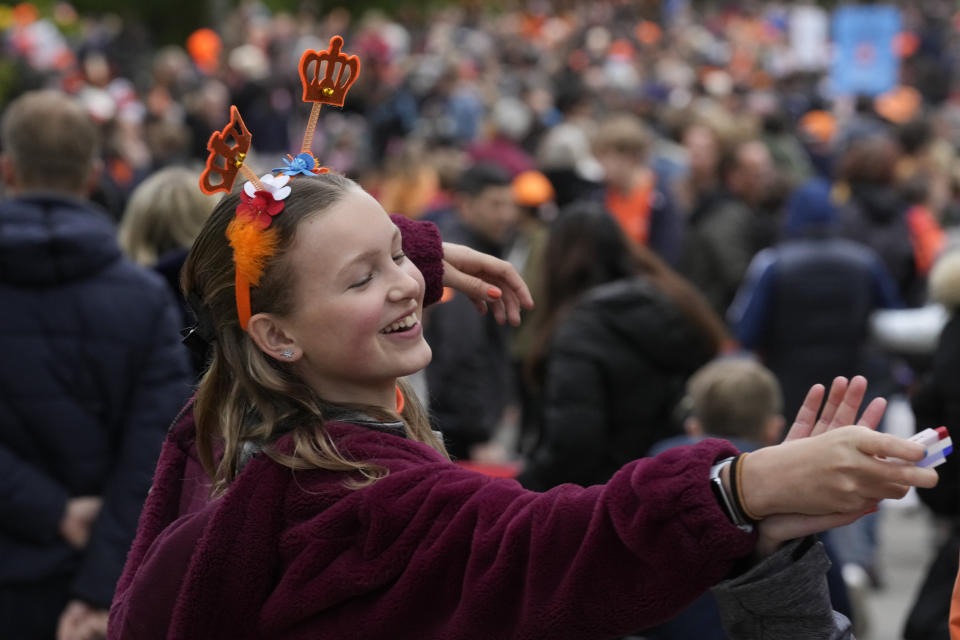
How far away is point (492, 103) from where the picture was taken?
15391 mm

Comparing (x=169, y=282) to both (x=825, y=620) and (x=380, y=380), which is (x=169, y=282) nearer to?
(x=380, y=380)

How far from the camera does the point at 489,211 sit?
6.88m

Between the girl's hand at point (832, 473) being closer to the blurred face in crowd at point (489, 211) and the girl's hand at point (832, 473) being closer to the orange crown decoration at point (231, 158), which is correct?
the orange crown decoration at point (231, 158)

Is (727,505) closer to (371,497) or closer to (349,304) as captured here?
(371,497)

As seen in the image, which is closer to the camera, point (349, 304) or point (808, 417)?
point (808, 417)

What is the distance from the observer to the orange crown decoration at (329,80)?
2.19 meters

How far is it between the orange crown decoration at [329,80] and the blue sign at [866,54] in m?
13.8

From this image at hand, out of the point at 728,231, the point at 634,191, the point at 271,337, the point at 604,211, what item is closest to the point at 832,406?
the point at 271,337

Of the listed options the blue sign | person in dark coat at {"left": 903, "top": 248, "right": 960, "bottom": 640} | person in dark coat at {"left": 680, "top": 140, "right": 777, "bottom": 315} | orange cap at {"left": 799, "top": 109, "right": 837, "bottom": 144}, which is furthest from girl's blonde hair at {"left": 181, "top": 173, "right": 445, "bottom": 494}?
the blue sign

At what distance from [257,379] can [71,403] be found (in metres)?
1.70

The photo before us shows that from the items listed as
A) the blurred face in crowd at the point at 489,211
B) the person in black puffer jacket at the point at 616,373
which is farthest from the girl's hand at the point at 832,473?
the blurred face in crowd at the point at 489,211

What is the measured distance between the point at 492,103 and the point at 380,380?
1358 cm

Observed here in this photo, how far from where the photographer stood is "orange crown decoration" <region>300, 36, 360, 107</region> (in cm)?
220

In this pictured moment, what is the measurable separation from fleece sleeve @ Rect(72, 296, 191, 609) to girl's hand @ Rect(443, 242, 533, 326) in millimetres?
1346
